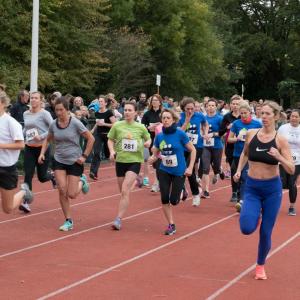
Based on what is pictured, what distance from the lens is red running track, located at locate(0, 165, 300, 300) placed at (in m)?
7.17

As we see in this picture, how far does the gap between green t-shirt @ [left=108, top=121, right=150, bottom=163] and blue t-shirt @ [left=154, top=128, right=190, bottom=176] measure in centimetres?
47

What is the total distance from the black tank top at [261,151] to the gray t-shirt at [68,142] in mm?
3285

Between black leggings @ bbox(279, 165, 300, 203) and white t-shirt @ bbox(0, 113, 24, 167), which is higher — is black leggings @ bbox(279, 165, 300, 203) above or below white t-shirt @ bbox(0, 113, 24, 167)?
below

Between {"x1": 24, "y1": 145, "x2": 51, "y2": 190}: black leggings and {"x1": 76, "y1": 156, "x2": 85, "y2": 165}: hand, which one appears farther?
{"x1": 24, "y1": 145, "x2": 51, "y2": 190}: black leggings

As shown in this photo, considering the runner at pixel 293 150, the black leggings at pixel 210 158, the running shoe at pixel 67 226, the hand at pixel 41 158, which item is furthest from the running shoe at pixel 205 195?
the running shoe at pixel 67 226

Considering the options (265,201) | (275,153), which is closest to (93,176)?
(265,201)

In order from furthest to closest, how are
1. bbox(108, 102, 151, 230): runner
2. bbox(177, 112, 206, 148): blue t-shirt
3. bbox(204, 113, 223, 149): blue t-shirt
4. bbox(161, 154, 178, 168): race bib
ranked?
bbox(204, 113, 223, 149): blue t-shirt < bbox(177, 112, 206, 148): blue t-shirt < bbox(108, 102, 151, 230): runner < bbox(161, 154, 178, 168): race bib

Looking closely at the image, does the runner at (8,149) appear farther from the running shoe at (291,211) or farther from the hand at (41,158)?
the running shoe at (291,211)

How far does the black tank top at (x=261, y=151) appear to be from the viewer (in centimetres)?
762

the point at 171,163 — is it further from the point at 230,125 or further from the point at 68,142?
the point at 230,125

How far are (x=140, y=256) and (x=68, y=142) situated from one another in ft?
7.68

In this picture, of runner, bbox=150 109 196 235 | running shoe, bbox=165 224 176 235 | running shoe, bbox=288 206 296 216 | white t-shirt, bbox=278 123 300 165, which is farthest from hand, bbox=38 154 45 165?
running shoe, bbox=288 206 296 216

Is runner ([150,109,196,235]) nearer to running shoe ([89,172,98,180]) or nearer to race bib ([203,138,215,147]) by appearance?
race bib ([203,138,215,147])

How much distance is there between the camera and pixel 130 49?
40.0m
